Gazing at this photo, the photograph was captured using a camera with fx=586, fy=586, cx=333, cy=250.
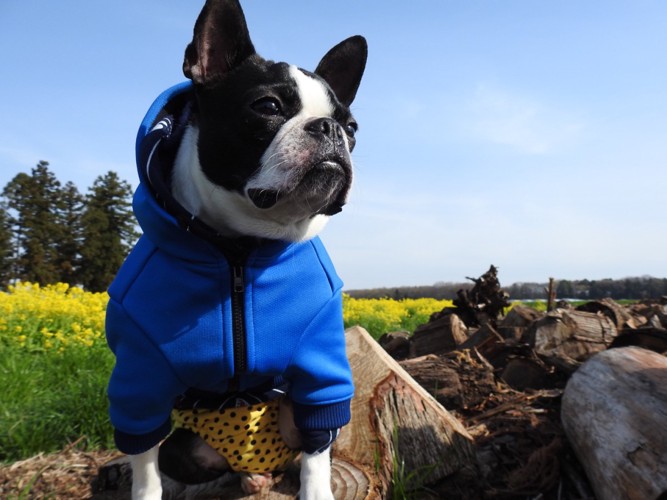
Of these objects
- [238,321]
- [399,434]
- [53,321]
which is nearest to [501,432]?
[399,434]

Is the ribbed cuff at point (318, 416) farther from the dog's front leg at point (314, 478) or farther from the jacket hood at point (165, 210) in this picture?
the jacket hood at point (165, 210)

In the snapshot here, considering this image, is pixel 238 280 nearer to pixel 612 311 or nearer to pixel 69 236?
pixel 612 311

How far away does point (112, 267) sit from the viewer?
3553 centimetres

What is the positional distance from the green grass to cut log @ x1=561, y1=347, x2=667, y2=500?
8.83 ft

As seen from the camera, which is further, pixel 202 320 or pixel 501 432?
pixel 501 432

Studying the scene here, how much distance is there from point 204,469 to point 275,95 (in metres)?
1.61

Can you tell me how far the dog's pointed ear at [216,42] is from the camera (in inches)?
92.3

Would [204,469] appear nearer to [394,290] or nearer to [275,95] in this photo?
[275,95]

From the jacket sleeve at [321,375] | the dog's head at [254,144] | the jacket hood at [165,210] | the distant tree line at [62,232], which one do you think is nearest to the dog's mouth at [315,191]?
the dog's head at [254,144]

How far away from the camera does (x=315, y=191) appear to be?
2.23m

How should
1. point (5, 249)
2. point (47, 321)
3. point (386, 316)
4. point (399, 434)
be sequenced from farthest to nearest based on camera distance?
point (5, 249) → point (386, 316) → point (47, 321) → point (399, 434)

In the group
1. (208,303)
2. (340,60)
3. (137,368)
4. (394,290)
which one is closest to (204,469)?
(137,368)

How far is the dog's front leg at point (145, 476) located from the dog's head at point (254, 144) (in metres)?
1.00

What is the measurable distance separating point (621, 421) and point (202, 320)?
1776 mm
